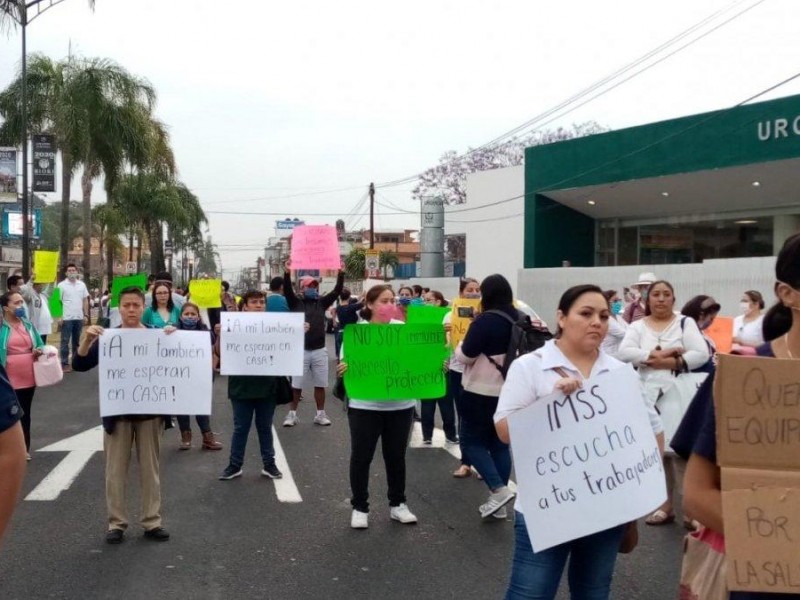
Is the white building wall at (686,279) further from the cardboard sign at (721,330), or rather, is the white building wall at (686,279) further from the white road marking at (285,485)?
the white road marking at (285,485)

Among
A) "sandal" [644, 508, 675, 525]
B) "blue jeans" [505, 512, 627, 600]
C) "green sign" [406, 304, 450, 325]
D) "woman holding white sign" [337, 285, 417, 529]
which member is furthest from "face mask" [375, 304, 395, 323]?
"green sign" [406, 304, 450, 325]

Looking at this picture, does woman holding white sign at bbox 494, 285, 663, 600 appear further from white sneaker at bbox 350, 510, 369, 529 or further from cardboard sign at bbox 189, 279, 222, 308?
cardboard sign at bbox 189, 279, 222, 308

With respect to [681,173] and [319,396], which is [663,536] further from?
[681,173]

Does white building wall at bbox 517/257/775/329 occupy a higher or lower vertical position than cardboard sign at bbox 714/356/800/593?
higher

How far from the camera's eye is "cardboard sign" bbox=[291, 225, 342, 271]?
16062 millimetres

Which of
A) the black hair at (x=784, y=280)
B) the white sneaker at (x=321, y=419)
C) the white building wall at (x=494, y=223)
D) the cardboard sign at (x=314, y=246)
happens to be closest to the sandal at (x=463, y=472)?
the white sneaker at (x=321, y=419)

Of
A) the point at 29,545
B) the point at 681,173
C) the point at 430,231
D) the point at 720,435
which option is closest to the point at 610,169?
the point at 681,173

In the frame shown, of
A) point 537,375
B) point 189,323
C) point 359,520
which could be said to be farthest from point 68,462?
point 537,375

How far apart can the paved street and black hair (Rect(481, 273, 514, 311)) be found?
161 centimetres

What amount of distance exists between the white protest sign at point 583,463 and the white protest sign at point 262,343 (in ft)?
16.7

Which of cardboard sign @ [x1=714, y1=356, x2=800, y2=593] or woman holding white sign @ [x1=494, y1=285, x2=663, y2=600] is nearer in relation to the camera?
cardboard sign @ [x1=714, y1=356, x2=800, y2=593]

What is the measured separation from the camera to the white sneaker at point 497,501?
6587 millimetres

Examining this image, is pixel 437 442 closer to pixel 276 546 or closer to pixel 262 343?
pixel 262 343

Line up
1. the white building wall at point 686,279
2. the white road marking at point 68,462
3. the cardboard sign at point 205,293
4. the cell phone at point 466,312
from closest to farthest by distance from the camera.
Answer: the white road marking at point 68,462 → the cell phone at point 466,312 → the cardboard sign at point 205,293 → the white building wall at point 686,279
